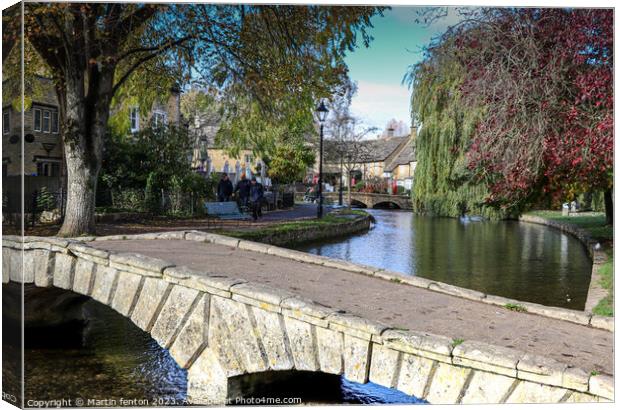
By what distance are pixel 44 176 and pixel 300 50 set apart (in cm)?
322

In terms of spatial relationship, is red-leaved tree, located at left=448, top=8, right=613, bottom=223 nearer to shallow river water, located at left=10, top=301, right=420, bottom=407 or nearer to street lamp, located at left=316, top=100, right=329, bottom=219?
street lamp, located at left=316, top=100, right=329, bottom=219

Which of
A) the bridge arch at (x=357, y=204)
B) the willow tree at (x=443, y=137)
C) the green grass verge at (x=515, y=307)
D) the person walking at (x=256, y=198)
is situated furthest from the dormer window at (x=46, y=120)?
the green grass verge at (x=515, y=307)

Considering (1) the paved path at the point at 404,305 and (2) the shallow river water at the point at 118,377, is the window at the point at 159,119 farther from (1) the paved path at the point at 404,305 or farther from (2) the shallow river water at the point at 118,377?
(2) the shallow river water at the point at 118,377

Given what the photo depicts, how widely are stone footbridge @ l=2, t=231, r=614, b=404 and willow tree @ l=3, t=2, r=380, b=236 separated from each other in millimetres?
1268

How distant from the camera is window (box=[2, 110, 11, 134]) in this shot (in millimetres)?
5064

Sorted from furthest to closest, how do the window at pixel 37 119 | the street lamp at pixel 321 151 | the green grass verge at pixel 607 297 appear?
the street lamp at pixel 321 151 → the window at pixel 37 119 → the green grass verge at pixel 607 297

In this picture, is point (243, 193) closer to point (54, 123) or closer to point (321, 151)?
point (321, 151)

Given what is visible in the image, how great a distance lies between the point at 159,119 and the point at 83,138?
Answer: 224cm

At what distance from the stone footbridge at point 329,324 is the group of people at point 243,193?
74.3 inches

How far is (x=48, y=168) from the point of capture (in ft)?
20.4

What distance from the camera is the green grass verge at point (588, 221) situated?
29.6ft

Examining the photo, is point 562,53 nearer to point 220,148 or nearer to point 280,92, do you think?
point 280,92

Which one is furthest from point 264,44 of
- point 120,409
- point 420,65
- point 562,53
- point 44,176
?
point 120,409

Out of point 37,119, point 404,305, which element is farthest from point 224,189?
point 404,305
